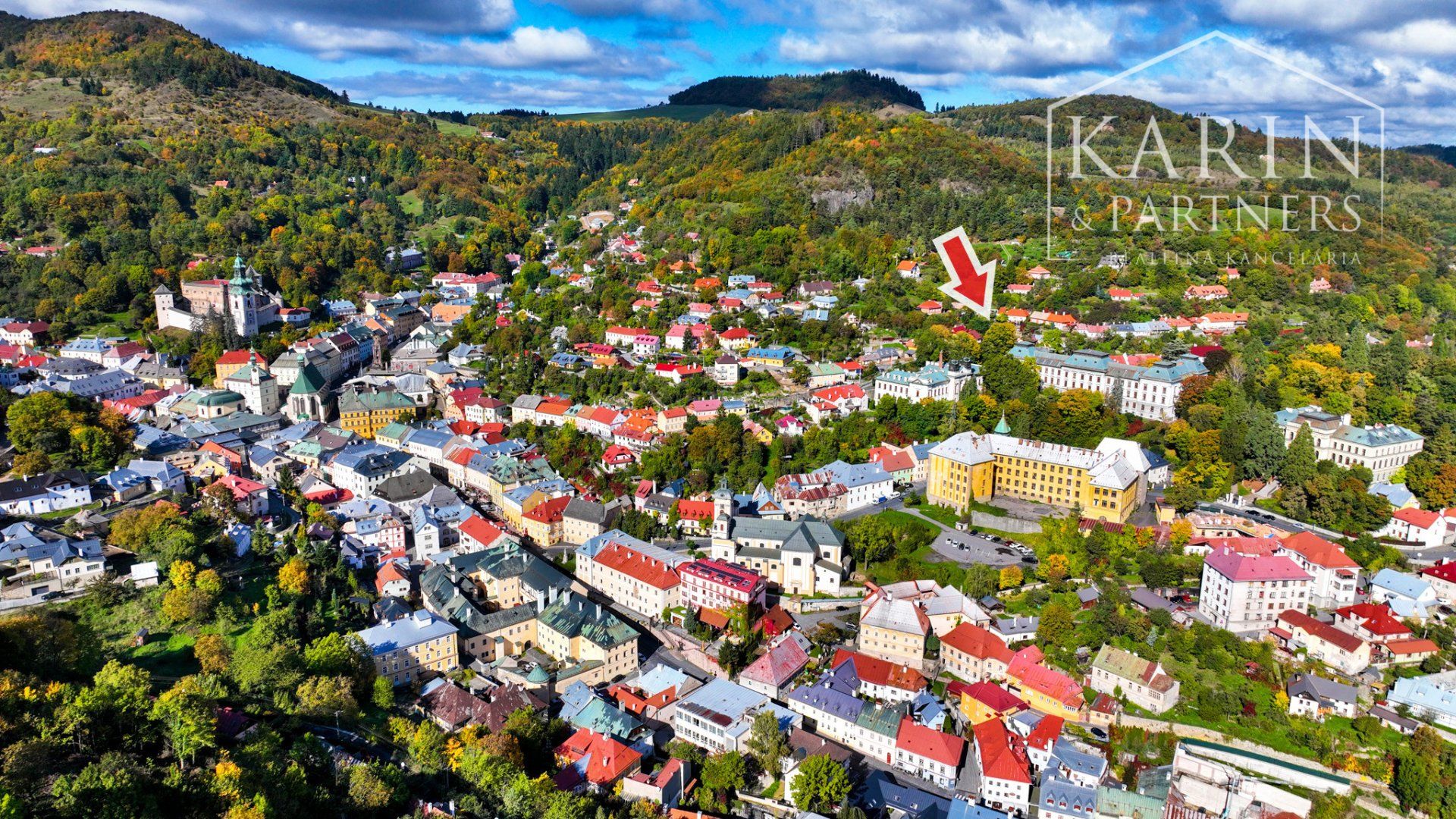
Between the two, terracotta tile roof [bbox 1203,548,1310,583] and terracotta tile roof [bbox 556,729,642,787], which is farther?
terracotta tile roof [bbox 1203,548,1310,583]

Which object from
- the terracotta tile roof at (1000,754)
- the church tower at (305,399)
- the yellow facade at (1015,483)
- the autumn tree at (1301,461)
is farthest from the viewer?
the church tower at (305,399)

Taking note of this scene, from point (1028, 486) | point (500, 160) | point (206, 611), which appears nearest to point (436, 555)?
point (206, 611)

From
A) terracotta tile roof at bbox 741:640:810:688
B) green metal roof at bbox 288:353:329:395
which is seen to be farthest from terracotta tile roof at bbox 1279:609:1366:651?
green metal roof at bbox 288:353:329:395

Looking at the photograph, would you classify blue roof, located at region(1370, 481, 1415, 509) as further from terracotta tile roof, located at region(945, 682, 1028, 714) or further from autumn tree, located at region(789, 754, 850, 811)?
autumn tree, located at region(789, 754, 850, 811)

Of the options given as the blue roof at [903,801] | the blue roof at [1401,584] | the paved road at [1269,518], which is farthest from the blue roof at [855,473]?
the blue roof at [1401,584]

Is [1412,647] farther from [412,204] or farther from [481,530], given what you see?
[412,204]

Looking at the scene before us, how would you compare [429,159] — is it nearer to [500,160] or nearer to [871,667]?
[500,160]

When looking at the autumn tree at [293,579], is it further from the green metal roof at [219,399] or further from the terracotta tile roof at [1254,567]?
the terracotta tile roof at [1254,567]
